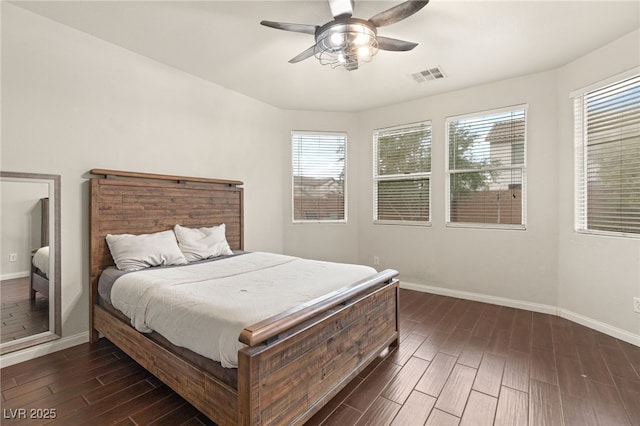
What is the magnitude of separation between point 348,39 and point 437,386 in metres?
2.51

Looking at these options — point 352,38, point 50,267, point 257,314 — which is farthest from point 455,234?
point 50,267

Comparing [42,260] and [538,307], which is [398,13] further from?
[538,307]

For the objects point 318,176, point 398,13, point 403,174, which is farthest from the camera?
point 318,176

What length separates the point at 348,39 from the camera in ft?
7.23

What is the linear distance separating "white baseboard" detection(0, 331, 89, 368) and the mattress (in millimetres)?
563

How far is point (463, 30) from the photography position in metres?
2.56

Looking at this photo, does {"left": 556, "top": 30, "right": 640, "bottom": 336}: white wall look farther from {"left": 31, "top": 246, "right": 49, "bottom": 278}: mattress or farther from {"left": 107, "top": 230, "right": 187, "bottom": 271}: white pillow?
{"left": 31, "top": 246, "right": 49, "bottom": 278}: mattress

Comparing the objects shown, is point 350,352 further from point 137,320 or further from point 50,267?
point 50,267

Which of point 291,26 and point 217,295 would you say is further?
point 291,26

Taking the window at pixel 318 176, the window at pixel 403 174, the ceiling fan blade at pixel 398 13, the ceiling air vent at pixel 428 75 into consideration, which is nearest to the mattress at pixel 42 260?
the window at pixel 318 176

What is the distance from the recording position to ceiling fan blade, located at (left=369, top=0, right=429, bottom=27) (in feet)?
5.95

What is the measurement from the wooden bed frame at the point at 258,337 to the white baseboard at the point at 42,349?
12 centimetres

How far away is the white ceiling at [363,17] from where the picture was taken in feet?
7.54

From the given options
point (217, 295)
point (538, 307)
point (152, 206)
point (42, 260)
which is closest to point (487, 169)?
point (538, 307)
